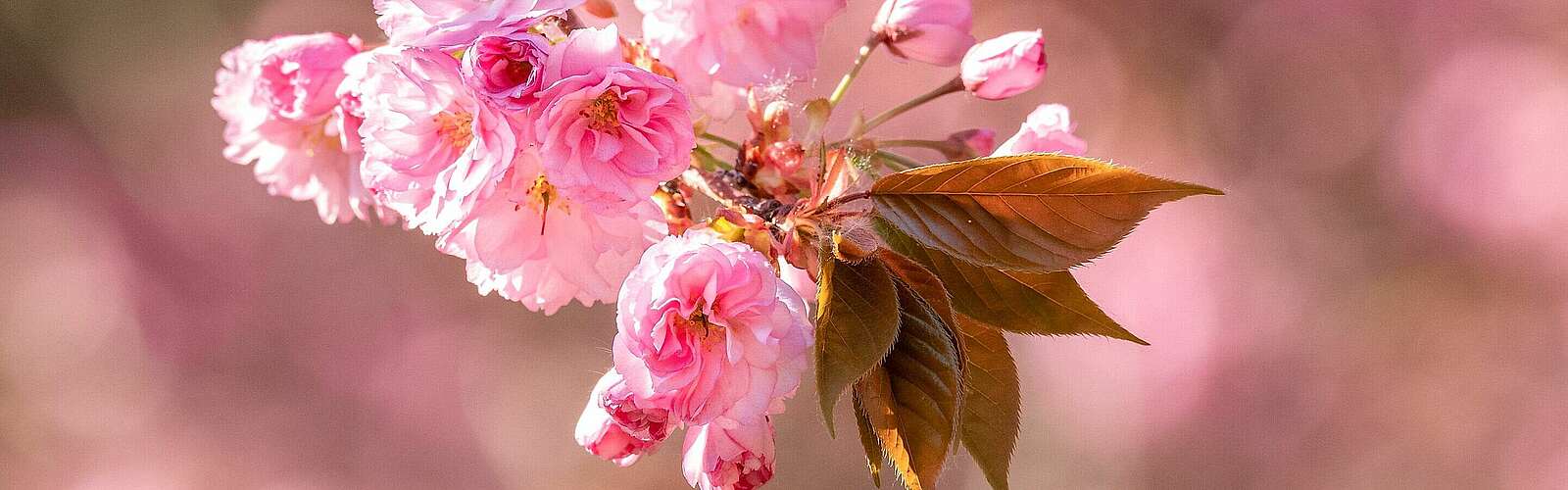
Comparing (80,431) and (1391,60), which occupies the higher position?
(1391,60)

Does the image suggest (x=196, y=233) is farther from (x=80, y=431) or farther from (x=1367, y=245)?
(x=1367, y=245)

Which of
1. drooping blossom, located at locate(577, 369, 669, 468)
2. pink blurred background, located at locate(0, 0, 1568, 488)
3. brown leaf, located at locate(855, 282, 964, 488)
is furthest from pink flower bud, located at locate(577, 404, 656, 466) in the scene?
pink blurred background, located at locate(0, 0, 1568, 488)

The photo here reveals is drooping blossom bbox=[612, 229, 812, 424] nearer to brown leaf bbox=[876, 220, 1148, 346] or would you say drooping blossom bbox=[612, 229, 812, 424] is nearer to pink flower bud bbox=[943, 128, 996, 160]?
brown leaf bbox=[876, 220, 1148, 346]

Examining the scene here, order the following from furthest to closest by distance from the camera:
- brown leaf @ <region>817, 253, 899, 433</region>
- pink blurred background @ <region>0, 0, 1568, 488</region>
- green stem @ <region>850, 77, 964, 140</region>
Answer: pink blurred background @ <region>0, 0, 1568, 488</region> → green stem @ <region>850, 77, 964, 140</region> → brown leaf @ <region>817, 253, 899, 433</region>

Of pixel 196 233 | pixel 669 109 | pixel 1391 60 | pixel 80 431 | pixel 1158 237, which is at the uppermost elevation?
pixel 669 109

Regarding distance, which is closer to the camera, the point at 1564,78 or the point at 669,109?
the point at 669,109

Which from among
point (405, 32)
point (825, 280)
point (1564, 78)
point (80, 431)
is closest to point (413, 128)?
point (405, 32)

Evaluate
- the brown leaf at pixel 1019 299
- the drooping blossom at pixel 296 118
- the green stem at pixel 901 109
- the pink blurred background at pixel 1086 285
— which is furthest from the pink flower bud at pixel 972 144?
the pink blurred background at pixel 1086 285
